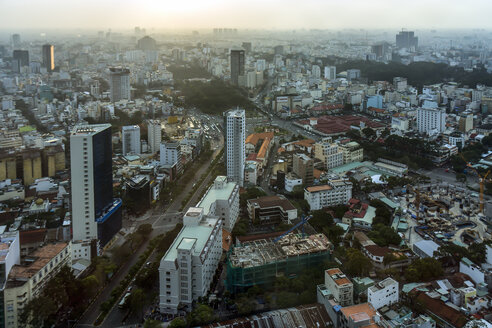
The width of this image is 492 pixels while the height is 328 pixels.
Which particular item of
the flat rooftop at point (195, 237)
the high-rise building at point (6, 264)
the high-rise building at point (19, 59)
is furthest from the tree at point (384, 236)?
the high-rise building at point (19, 59)

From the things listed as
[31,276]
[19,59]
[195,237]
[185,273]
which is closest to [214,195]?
[195,237]

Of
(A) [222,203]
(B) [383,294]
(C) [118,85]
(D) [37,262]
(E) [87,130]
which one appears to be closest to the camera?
(B) [383,294]

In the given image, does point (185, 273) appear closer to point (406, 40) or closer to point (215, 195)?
point (215, 195)

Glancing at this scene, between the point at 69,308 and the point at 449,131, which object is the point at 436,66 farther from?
the point at 69,308

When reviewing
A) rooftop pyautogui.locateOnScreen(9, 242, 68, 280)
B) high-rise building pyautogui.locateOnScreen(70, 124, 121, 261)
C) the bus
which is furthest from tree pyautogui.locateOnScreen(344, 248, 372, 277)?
rooftop pyautogui.locateOnScreen(9, 242, 68, 280)

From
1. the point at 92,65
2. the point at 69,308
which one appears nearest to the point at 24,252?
the point at 69,308
